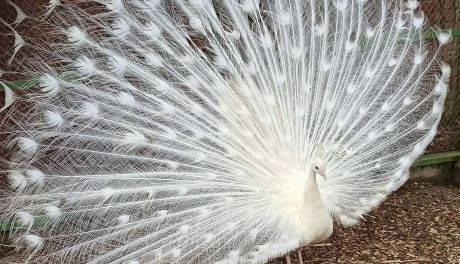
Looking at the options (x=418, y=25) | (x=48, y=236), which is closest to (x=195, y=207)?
(x=48, y=236)

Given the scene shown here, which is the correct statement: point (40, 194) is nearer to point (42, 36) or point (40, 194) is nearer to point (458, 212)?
point (42, 36)

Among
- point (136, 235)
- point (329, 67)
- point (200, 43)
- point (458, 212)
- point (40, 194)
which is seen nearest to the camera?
point (40, 194)

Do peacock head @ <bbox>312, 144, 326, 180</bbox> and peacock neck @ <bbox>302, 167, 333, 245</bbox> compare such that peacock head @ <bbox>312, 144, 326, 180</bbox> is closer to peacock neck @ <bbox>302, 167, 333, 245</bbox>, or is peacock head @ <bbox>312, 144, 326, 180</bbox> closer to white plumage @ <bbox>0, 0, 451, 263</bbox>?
white plumage @ <bbox>0, 0, 451, 263</bbox>

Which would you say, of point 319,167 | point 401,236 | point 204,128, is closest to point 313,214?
point 319,167

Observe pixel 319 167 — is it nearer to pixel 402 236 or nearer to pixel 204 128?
pixel 204 128

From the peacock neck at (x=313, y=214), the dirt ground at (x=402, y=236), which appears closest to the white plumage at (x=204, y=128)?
the peacock neck at (x=313, y=214)

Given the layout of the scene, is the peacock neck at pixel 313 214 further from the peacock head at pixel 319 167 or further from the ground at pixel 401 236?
the ground at pixel 401 236

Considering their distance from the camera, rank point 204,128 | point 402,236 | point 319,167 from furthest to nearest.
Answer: point 402,236 → point 204,128 → point 319,167
